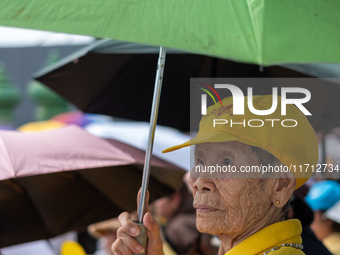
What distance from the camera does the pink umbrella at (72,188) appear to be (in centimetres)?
393

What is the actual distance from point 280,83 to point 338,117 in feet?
2.31

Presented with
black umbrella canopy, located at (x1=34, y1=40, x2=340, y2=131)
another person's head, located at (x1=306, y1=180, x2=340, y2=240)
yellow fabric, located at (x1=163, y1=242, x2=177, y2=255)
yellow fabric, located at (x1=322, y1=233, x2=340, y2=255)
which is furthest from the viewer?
yellow fabric, located at (x1=163, y1=242, x2=177, y2=255)

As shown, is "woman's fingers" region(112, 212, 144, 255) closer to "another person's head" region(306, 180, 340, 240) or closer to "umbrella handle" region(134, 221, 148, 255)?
"umbrella handle" region(134, 221, 148, 255)

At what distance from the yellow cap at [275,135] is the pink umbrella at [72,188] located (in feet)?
4.47

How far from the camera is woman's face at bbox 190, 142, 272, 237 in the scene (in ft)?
8.30

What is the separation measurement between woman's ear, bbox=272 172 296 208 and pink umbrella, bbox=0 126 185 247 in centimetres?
142

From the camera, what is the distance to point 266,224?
2.55 metres

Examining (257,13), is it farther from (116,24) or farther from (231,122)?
(231,122)

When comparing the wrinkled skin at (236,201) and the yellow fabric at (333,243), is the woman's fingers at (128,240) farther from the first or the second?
the yellow fabric at (333,243)

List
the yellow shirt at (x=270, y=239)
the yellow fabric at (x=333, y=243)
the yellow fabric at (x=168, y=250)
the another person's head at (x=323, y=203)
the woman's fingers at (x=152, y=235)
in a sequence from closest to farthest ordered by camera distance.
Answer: the yellow shirt at (x=270, y=239)
the woman's fingers at (x=152, y=235)
the yellow fabric at (x=333, y=243)
the another person's head at (x=323, y=203)
the yellow fabric at (x=168, y=250)

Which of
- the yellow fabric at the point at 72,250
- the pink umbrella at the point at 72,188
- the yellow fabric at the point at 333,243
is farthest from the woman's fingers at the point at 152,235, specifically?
the yellow fabric at the point at 72,250

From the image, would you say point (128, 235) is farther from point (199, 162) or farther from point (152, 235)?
point (199, 162)

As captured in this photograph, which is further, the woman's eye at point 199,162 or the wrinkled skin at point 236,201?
the woman's eye at point 199,162

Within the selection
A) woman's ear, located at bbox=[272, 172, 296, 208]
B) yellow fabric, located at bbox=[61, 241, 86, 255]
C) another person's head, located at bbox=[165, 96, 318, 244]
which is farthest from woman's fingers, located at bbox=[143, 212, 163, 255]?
yellow fabric, located at bbox=[61, 241, 86, 255]
